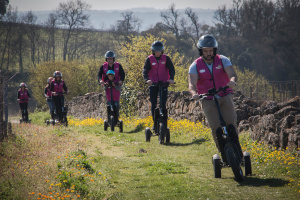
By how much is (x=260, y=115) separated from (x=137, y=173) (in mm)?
4865

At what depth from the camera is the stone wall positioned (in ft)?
24.8

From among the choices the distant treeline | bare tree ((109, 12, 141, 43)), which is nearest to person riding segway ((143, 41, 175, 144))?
the distant treeline

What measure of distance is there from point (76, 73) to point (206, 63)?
37207 mm

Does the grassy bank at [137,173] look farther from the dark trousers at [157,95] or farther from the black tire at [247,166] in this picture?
the dark trousers at [157,95]

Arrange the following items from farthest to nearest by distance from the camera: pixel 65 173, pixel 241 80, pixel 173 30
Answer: pixel 173 30 < pixel 241 80 < pixel 65 173

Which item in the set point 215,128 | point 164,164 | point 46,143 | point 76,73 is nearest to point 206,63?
point 215,128

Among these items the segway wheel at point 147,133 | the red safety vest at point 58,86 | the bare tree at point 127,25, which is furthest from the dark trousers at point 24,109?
the bare tree at point 127,25

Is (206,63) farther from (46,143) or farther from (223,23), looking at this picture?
(223,23)

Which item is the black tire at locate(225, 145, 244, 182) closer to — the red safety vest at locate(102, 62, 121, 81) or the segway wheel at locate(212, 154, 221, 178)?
the segway wheel at locate(212, 154, 221, 178)

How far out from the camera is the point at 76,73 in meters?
42.3

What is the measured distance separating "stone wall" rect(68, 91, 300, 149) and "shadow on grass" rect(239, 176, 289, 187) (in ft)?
5.06

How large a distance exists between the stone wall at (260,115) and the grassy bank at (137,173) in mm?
325

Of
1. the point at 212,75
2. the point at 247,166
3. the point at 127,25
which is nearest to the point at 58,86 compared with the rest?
the point at 212,75

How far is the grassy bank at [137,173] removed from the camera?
516 centimetres
